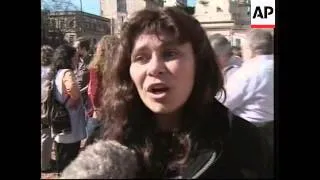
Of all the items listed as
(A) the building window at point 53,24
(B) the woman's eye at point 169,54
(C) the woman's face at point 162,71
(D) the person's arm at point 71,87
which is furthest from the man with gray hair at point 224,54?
(A) the building window at point 53,24

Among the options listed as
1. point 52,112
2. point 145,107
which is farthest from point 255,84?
point 52,112

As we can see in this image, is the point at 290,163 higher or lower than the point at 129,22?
lower

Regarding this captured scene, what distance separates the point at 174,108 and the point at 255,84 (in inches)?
27.9

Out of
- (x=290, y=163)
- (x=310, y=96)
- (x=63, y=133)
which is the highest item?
(x=310, y=96)

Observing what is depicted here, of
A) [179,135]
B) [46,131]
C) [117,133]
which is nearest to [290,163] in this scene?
[179,135]

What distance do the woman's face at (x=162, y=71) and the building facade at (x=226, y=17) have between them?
252 millimetres

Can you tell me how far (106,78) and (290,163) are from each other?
1739 millimetres

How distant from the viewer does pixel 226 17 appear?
429 centimetres

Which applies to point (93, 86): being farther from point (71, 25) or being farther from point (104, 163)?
point (104, 163)

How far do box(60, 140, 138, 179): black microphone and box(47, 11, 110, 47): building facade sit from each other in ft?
3.01

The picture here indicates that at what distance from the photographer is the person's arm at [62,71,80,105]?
436cm

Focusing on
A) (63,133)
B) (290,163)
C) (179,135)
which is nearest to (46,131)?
(63,133)

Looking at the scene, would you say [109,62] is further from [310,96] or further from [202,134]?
[310,96]
